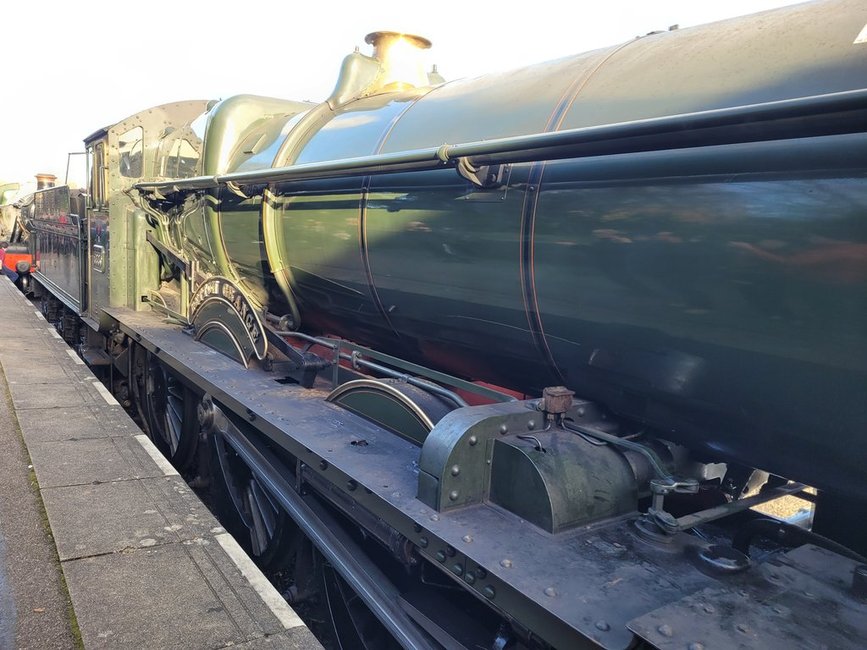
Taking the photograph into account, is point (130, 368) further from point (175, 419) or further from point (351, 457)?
point (351, 457)

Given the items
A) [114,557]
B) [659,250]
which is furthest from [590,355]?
A: [114,557]

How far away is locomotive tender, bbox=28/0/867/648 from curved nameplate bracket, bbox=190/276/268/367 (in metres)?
0.29

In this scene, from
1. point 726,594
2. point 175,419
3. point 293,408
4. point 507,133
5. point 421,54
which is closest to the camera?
point 726,594

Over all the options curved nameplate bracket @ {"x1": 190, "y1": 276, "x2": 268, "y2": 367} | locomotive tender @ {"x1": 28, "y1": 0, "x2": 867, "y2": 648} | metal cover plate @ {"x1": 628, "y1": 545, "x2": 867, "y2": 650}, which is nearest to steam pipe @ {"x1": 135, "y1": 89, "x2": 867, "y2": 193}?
locomotive tender @ {"x1": 28, "y1": 0, "x2": 867, "y2": 648}

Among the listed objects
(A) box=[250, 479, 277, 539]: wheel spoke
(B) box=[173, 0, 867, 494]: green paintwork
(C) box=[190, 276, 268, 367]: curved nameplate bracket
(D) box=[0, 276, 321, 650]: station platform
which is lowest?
(A) box=[250, 479, 277, 539]: wheel spoke

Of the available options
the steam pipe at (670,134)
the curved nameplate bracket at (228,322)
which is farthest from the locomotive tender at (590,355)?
the curved nameplate bracket at (228,322)

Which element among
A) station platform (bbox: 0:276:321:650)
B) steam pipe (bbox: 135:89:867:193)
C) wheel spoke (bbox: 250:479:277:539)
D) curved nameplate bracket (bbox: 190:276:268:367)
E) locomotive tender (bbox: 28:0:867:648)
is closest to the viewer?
steam pipe (bbox: 135:89:867:193)

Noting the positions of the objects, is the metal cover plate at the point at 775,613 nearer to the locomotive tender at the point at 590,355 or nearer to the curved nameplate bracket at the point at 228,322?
the locomotive tender at the point at 590,355

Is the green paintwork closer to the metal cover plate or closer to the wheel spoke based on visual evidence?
the metal cover plate

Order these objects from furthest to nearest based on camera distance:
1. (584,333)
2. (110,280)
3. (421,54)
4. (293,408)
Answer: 1. (110,280)
2. (421,54)
3. (293,408)
4. (584,333)

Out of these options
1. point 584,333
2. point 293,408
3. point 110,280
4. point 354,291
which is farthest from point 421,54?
point 110,280

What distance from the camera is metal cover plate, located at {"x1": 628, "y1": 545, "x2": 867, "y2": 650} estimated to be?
1385 millimetres

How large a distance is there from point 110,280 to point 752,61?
594cm

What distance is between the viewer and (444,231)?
2596mm
